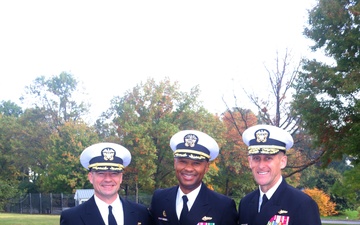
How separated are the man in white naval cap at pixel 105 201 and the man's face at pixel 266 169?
4.38 ft

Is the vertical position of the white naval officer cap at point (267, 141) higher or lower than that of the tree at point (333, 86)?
lower

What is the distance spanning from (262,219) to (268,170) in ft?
1.50

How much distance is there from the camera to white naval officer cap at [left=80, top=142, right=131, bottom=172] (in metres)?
4.76

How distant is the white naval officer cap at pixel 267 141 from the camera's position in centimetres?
450

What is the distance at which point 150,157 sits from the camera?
34.2 meters

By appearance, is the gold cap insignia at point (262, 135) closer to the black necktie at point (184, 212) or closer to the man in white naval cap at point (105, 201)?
the black necktie at point (184, 212)

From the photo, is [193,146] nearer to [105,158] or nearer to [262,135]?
[262,135]

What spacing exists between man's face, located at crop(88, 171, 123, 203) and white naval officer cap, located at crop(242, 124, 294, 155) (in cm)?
137

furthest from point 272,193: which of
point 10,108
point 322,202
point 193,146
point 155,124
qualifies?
point 10,108

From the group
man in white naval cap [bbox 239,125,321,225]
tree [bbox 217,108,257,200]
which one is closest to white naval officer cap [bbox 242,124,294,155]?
man in white naval cap [bbox 239,125,321,225]

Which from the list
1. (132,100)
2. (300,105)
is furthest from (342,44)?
(132,100)

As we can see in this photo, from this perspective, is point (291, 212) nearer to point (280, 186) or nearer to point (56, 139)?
point (280, 186)

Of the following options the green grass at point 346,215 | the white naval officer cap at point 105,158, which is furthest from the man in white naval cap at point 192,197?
the green grass at point 346,215

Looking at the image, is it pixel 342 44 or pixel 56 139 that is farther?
pixel 56 139
